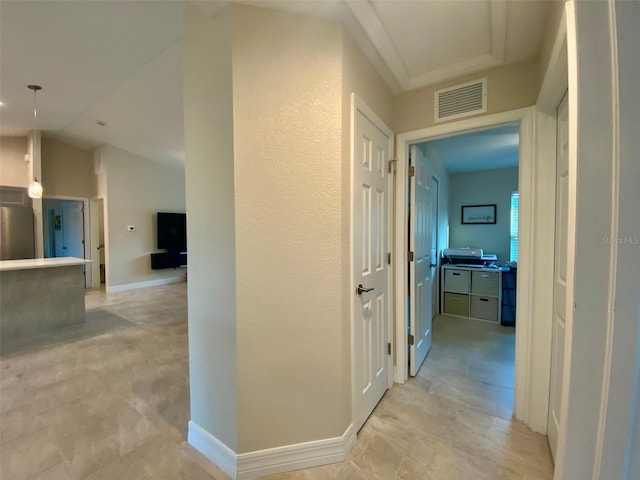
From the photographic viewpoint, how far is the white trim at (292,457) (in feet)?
4.60

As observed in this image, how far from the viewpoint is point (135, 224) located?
593 cm

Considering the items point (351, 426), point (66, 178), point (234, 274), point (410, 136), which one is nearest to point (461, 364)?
point (351, 426)

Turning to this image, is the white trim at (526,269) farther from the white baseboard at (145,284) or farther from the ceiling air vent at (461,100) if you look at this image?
the white baseboard at (145,284)

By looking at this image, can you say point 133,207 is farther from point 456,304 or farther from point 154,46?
point 456,304

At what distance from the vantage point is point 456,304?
403 centimetres

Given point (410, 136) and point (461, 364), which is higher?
point (410, 136)

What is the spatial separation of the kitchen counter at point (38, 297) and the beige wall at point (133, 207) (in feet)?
6.80

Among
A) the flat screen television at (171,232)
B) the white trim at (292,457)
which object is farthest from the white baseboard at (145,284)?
the white trim at (292,457)

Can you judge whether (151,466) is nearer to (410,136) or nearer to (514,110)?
(410,136)

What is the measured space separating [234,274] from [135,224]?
585cm

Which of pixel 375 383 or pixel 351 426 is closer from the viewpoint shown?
pixel 351 426

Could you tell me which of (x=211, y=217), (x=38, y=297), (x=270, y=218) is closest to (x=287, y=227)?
(x=270, y=218)

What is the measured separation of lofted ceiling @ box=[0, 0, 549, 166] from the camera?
4.69 ft

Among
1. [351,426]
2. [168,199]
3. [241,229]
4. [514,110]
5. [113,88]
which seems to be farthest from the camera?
[168,199]
